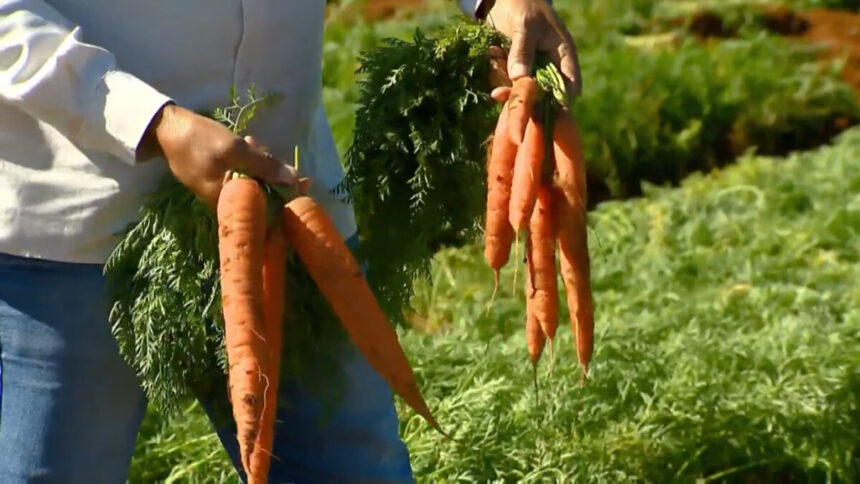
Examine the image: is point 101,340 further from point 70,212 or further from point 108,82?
point 108,82

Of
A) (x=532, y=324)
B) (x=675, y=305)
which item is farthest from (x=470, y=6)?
(x=675, y=305)

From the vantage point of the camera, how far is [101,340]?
2.12m

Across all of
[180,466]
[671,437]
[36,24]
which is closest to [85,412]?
[36,24]

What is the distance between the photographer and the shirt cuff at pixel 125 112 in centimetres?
186

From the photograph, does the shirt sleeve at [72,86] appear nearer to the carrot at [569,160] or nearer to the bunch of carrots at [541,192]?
the bunch of carrots at [541,192]

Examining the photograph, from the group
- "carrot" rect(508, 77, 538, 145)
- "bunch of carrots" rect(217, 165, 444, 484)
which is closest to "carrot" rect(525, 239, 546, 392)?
"carrot" rect(508, 77, 538, 145)

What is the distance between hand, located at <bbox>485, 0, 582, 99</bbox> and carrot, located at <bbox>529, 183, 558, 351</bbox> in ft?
0.65

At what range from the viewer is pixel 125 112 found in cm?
186

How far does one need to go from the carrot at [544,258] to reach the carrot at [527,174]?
8cm

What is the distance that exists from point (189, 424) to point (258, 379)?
1.53 m

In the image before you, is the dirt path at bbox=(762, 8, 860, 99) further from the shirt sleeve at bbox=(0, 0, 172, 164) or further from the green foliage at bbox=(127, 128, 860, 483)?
the shirt sleeve at bbox=(0, 0, 172, 164)

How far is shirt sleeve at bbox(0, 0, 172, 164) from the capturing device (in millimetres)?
1868

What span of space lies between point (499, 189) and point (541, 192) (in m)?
0.12

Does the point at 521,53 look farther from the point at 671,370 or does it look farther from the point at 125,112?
the point at 671,370
